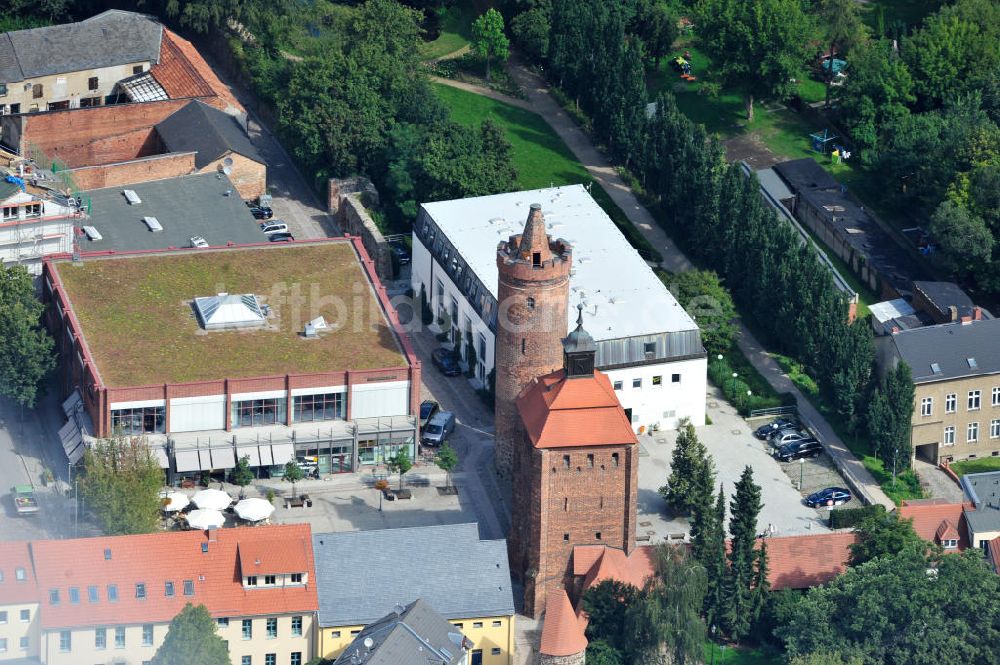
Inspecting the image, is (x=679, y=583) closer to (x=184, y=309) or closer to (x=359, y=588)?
(x=359, y=588)

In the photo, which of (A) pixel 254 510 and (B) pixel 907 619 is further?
(A) pixel 254 510

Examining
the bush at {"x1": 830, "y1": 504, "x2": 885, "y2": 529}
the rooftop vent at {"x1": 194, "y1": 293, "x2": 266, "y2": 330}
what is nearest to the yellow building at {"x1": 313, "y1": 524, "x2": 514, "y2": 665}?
the rooftop vent at {"x1": 194, "y1": 293, "x2": 266, "y2": 330}

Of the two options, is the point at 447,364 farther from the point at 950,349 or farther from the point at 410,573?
the point at 950,349

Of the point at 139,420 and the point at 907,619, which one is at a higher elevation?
the point at 139,420

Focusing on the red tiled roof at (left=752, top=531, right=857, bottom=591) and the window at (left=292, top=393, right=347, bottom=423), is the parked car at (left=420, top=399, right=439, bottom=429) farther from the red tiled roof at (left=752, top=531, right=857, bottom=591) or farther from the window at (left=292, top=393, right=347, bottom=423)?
the red tiled roof at (left=752, top=531, right=857, bottom=591)

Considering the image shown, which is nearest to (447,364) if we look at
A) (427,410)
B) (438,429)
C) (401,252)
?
(427,410)

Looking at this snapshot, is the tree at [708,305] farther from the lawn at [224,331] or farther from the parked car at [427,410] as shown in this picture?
the lawn at [224,331]

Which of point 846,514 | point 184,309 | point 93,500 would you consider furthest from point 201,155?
point 846,514
